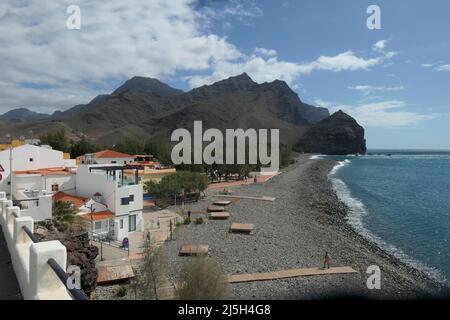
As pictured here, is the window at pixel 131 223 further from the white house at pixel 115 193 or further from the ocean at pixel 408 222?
the ocean at pixel 408 222

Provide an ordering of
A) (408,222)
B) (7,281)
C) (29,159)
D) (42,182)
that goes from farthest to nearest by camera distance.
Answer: (408,222) < (29,159) < (42,182) < (7,281)

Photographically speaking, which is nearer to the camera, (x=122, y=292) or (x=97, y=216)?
(x=122, y=292)

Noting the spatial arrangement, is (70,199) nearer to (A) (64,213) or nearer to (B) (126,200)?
(B) (126,200)

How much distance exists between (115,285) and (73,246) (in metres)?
3.02

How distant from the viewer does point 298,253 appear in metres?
21.7

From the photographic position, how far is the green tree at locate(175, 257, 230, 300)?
10.0m

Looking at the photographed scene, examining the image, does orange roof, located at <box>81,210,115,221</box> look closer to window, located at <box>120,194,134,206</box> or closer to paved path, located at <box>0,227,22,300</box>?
window, located at <box>120,194,134,206</box>

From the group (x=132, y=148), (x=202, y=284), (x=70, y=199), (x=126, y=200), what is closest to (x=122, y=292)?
(x=202, y=284)

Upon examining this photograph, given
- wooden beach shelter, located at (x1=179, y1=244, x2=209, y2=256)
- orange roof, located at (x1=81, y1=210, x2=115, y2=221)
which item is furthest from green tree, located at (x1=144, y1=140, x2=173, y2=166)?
wooden beach shelter, located at (x1=179, y1=244, x2=209, y2=256)

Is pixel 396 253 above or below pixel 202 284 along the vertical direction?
below

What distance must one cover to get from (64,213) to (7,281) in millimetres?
12823

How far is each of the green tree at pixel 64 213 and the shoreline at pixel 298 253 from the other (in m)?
5.58

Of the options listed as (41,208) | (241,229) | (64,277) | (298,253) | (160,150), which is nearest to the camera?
(64,277)
